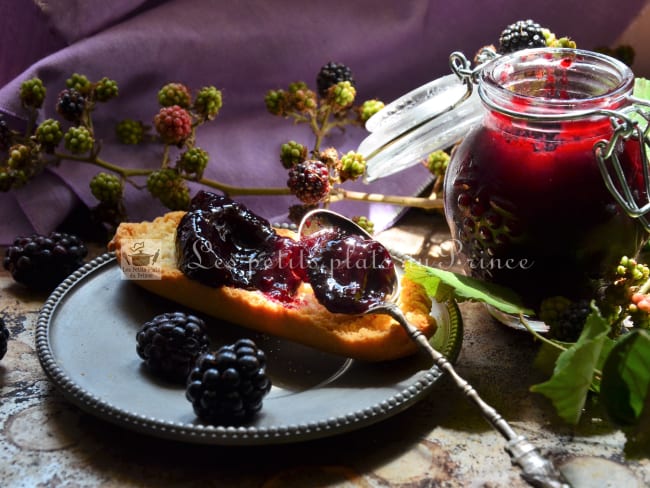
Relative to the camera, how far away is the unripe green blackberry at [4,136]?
2.12 meters

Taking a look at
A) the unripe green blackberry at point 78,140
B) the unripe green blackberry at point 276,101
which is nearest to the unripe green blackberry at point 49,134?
the unripe green blackberry at point 78,140

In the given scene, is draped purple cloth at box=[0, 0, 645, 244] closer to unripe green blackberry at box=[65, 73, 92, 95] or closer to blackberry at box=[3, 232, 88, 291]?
unripe green blackberry at box=[65, 73, 92, 95]

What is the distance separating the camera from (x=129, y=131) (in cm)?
227

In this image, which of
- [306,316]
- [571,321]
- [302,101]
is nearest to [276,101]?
[302,101]

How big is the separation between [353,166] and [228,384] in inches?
29.5

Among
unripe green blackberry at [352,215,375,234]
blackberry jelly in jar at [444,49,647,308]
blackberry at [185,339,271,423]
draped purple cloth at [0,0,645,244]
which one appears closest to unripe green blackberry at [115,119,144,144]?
draped purple cloth at [0,0,645,244]

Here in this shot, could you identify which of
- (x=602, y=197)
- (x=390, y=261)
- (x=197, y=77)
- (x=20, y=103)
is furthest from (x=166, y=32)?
(x=602, y=197)

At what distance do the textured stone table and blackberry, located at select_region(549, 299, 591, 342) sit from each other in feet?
0.39

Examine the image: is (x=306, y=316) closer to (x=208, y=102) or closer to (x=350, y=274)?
(x=350, y=274)

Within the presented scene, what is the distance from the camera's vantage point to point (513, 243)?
167 cm

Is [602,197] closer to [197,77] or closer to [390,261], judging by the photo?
[390,261]

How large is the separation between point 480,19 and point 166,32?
0.92 m

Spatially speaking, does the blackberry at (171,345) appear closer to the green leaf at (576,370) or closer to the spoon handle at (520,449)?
the spoon handle at (520,449)

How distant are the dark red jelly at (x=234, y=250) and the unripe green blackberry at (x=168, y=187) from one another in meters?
0.31
